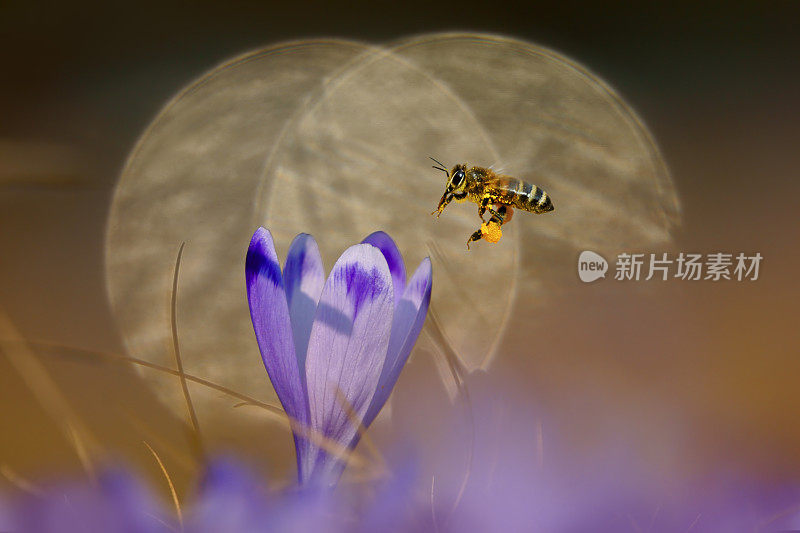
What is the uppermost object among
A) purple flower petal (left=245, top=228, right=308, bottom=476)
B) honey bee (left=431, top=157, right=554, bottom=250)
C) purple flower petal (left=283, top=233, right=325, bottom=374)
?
honey bee (left=431, top=157, right=554, bottom=250)

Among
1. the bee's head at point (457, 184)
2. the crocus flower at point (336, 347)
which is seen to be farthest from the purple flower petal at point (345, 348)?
the bee's head at point (457, 184)

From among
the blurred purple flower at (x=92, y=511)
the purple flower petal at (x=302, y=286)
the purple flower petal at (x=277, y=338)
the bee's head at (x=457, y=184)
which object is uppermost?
the bee's head at (x=457, y=184)

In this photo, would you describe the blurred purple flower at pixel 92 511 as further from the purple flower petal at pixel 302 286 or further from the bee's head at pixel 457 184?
the bee's head at pixel 457 184

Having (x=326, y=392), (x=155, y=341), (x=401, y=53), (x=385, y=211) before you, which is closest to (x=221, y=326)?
(x=155, y=341)

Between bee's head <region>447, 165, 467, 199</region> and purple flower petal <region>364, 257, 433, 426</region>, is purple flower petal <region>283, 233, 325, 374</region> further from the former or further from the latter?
bee's head <region>447, 165, 467, 199</region>

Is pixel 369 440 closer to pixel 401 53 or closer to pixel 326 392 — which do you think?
pixel 326 392

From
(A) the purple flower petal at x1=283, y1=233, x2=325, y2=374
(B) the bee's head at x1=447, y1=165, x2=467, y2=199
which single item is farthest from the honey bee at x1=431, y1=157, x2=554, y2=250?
(A) the purple flower petal at x1=283, y1=233, x2=325, y2=374
